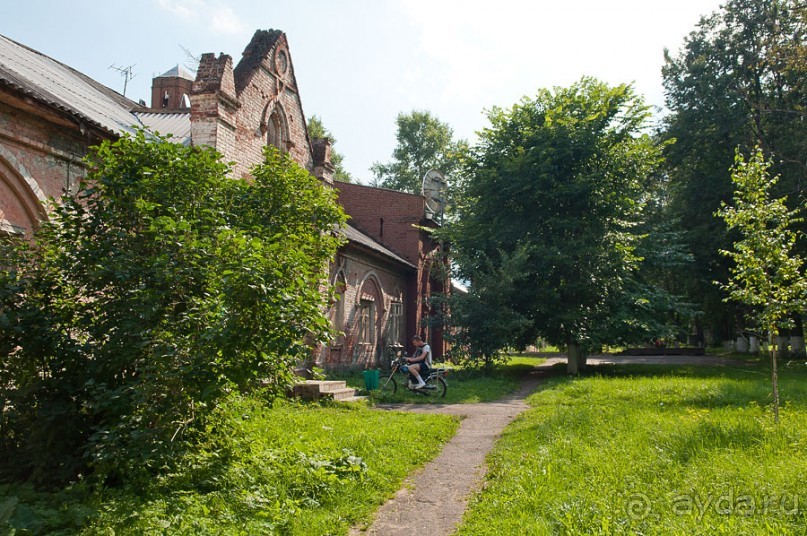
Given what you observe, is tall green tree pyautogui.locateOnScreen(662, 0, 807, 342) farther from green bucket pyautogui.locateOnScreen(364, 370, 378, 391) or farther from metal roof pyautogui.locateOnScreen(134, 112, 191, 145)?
metal roof pyautogui.locateOnScreen(134, 112, 191, 145)

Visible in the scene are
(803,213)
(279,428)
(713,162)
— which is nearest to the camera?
(279,428)

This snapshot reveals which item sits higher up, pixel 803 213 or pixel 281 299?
pixel 803 213

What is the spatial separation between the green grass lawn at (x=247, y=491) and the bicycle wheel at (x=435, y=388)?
5821 millimetres

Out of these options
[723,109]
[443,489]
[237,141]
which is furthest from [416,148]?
[443,489]

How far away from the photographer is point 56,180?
31.8ft

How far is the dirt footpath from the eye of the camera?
5.04m

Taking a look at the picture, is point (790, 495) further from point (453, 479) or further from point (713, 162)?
point (713, 162)

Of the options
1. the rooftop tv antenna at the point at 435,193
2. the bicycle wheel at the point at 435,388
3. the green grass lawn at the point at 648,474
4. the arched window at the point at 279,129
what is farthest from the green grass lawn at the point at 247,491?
the rooftop tv antenna at the point at 435,193

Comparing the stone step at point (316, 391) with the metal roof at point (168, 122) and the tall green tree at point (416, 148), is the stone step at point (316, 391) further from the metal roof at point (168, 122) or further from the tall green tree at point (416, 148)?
the tall green tree at point (416, 148)

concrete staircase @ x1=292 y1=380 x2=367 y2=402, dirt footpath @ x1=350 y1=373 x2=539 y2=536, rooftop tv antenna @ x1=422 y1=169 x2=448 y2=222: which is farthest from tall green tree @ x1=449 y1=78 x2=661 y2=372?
dirt footpath @ x1=350 y1=373 x2=539 y2=536

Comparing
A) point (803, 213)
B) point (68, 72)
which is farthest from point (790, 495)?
point (803, 213)

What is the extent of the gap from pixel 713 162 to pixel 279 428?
23018 millimetres

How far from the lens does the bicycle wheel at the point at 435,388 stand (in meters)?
14.0

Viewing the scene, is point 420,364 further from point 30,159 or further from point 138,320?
point 138,320
